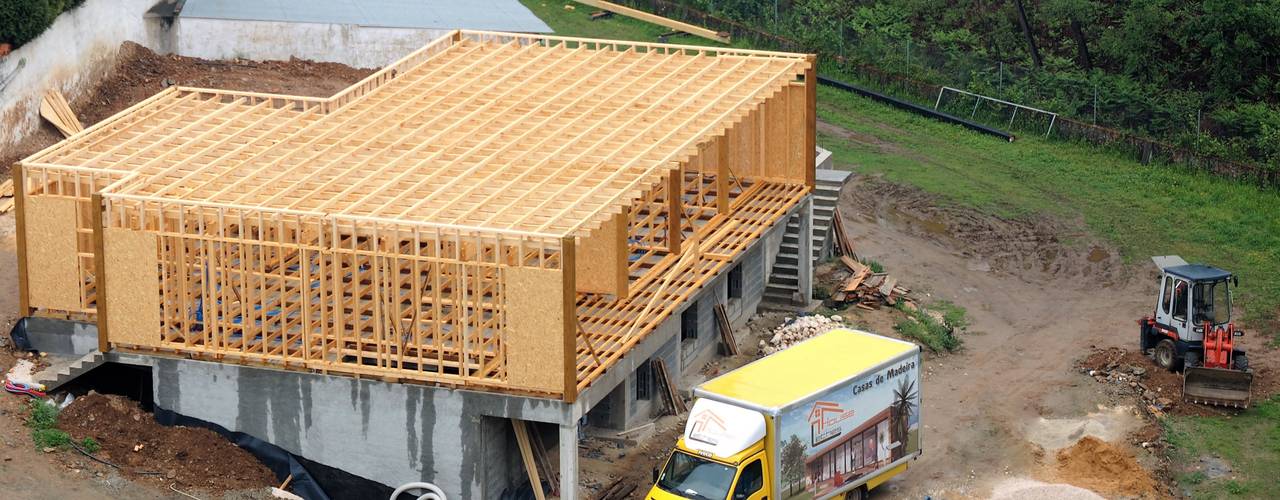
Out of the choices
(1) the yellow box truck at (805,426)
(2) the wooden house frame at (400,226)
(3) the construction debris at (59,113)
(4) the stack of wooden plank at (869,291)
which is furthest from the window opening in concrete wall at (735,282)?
(3) the construction debris at (59,113)

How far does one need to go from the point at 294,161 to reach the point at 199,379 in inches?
199

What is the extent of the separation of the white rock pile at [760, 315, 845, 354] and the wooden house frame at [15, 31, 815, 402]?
2403 mm

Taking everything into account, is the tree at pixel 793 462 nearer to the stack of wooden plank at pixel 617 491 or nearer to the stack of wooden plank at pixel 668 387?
the stack of wooden plank at pixel 617 491

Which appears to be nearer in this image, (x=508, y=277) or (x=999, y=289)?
(x=508, y=277)

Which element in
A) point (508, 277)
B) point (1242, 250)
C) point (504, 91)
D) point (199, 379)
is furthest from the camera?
point (1242, 250)

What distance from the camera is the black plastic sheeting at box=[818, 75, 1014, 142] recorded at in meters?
59.2

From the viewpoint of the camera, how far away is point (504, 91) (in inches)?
1678

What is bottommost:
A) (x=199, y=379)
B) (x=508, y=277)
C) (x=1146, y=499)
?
(x=1146, y=499)

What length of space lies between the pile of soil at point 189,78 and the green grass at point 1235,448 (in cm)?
2760

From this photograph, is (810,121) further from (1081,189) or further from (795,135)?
(1081,189)

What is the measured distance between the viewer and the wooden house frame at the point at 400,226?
104ft

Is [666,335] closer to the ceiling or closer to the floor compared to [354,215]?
closer to the floor

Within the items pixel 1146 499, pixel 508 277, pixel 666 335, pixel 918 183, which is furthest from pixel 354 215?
pixel 918 183

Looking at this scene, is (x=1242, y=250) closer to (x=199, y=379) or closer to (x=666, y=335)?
(x=666, y=335)
